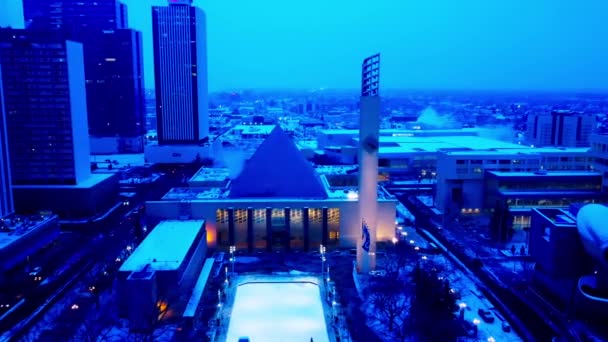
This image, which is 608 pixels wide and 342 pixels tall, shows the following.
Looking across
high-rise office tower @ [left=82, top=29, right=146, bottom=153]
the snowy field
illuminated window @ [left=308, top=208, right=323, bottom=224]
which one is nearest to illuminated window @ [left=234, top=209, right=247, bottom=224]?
illuminated window @ [left=308, top=208, right=323, bottom=224]

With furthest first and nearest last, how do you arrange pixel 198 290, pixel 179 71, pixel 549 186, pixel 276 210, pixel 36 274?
1. pixel 179 71
2. pixel 549 186
3. pixel 276 210
4. pixel 36 274
5. pixel 198 290

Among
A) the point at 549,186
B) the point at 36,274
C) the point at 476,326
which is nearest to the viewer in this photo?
the point at 476,326

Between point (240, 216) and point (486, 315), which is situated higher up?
point (240, 216)

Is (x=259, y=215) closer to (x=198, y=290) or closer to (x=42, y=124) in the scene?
(x=198, y=290)

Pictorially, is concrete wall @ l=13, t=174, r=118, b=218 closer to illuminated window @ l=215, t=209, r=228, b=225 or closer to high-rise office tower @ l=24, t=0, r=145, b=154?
illuminated window @ l=215, t=209, r=228, b=225

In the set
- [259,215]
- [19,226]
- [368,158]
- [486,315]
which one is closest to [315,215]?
[259,215]

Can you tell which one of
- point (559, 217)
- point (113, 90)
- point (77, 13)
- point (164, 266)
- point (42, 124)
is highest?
point (77, 13)

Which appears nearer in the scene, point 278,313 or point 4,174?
point 278,313
